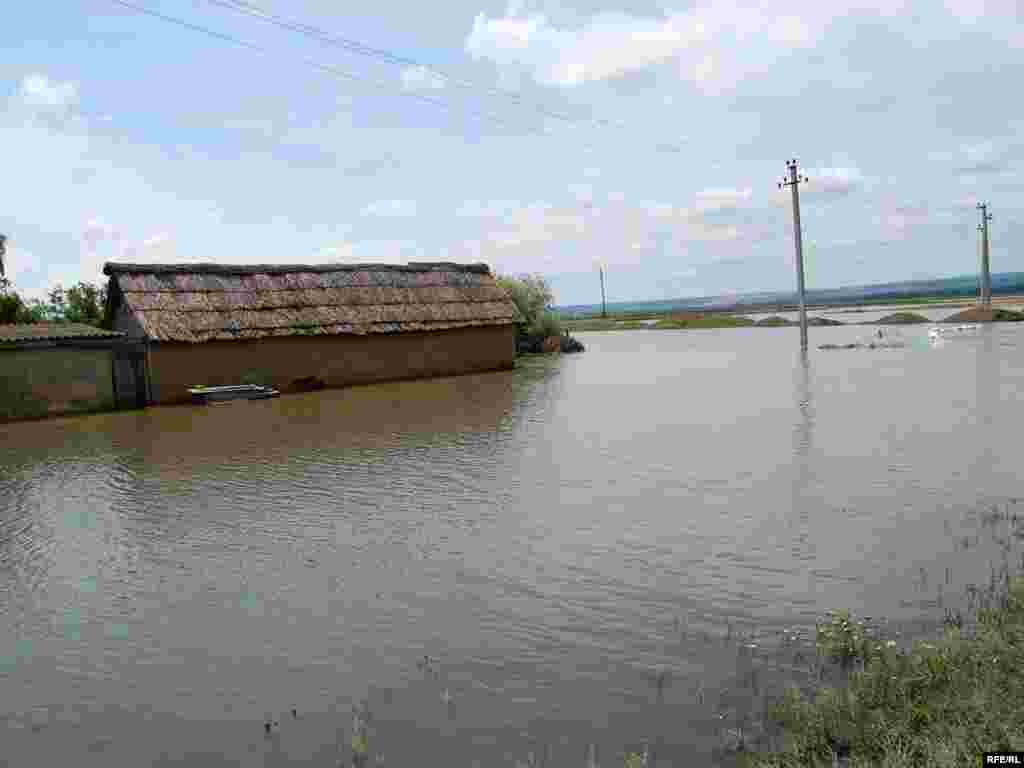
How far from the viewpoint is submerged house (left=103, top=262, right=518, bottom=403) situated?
2389 cm

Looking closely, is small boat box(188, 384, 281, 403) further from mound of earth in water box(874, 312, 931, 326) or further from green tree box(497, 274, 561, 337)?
mound of earth in water box(874, 312, 931, 326)

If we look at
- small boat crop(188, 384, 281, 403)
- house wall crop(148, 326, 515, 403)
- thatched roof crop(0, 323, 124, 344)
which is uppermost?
thatched roof crop(0, 323, 124, 344)

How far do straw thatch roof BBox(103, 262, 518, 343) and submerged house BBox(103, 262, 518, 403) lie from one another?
0.04m

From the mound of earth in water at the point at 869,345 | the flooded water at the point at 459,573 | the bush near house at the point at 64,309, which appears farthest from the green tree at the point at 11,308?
the mound of earth in water at the point at 869,345

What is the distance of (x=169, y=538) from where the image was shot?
29.8 feet

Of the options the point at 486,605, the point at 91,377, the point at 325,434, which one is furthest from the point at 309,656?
the point at 91,377

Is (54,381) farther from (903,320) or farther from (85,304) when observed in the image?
(903,320)

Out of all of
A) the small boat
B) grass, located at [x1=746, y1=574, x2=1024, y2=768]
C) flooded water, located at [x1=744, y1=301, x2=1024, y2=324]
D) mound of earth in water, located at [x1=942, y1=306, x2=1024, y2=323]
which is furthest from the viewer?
flooded water, located at [x1=744, y1=301, x2=1024, y2=324]

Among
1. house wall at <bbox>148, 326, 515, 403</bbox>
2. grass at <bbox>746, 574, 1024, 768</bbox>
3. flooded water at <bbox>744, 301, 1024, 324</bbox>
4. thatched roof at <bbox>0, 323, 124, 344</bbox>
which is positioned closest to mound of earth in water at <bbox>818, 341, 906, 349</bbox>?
house wall at <bbox>148, 326, 515, 403</bbox>

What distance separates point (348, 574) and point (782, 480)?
5440 mm

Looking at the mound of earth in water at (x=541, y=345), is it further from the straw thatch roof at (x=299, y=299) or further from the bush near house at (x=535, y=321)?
the straw thatch roof at (x=299, y=299)

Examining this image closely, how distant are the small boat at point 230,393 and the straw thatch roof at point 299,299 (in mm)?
1357

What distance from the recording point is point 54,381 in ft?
69.8

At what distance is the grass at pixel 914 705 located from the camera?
3.97 metres
